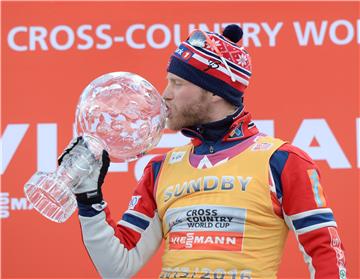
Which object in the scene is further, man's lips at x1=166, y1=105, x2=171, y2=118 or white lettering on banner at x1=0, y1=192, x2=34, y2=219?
white lettering on banner at x1=0, y1=192, x2=34, y2=219

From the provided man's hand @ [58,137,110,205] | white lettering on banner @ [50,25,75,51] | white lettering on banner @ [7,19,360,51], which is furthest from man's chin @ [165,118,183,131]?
white lettering on banner @ [50,25,75,51]

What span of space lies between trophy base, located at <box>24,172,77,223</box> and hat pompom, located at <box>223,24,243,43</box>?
66cm

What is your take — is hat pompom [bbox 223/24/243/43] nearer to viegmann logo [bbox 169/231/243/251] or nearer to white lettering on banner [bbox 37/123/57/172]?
viegmann logo [bbox 169/231/243/251]

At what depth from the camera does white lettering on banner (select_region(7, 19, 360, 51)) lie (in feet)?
11.5

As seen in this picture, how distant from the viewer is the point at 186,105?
7.50 feet

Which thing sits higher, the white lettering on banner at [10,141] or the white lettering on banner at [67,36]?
the white lettering on banner at [67,36]

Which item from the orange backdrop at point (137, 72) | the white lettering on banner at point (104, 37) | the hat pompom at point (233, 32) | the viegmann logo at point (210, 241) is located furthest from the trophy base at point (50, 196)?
the white lettering on banner at point (104, 37)

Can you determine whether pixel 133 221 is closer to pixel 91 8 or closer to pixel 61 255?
pixel 61 255

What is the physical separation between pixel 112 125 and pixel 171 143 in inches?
49.7

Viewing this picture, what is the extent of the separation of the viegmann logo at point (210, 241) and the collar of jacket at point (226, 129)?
277mm

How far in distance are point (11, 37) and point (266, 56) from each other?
108 centimetres

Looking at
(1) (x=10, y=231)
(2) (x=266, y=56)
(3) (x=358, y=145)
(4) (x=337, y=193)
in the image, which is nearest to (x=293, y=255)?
(4) (x=337, y=193)

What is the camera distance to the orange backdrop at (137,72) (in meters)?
3.45

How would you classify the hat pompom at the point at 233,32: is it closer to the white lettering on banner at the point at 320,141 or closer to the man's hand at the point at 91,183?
the man's hand at the point at 91,183
